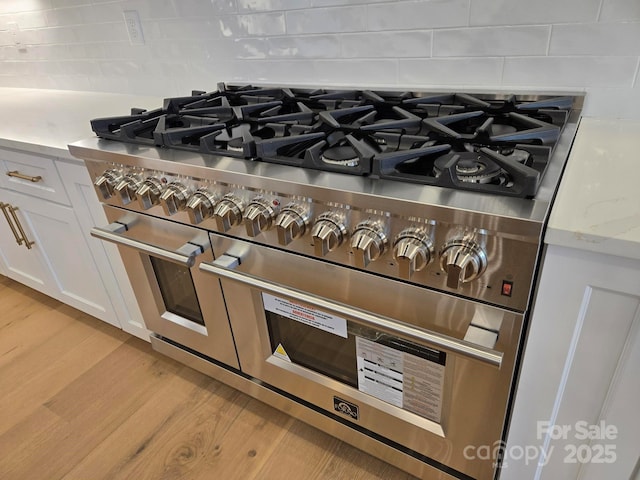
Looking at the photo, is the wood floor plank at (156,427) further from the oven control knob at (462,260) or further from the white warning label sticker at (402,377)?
the oven control knob at (462,260)

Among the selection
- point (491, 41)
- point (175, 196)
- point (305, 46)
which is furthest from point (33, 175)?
point (491, 41)

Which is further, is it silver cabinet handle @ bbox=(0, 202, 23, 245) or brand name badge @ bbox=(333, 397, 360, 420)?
silver cabinet handle @ bbox=(0, 202, 23, 245)

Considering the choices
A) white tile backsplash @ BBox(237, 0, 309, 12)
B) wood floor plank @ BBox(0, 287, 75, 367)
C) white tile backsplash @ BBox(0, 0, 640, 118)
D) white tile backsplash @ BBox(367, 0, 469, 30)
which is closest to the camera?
white tile backsplash @ BBox(0, 0, 640, 118)

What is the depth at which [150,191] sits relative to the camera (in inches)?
38.7

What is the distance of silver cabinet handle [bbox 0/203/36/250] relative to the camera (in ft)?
5.16

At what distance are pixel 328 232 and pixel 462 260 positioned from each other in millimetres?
236

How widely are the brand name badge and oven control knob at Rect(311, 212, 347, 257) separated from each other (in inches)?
18.6

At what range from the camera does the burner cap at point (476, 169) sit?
0.68 meters

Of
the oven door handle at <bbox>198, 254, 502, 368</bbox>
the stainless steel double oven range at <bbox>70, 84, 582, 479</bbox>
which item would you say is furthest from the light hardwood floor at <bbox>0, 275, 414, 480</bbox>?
the oven door handle at <bbox>198, 254, 502, 368</bbox>

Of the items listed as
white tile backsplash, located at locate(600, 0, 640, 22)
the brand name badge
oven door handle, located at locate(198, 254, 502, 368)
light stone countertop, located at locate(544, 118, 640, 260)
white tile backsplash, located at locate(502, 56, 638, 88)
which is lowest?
the brand name badge

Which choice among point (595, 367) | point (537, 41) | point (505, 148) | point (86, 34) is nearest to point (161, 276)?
point (505, 148)

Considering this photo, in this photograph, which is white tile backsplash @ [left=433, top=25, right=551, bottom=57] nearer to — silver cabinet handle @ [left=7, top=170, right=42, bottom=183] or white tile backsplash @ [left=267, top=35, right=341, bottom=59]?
white tile backsplash @ [left=267, top=35, right=341, bottom=59]

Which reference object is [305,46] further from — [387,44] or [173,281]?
[173,281]

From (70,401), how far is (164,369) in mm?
Result: 312
